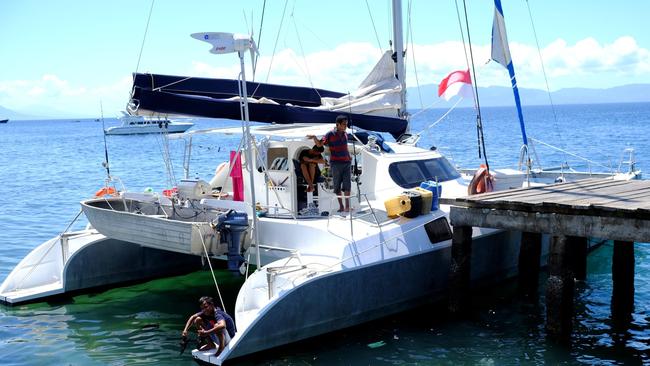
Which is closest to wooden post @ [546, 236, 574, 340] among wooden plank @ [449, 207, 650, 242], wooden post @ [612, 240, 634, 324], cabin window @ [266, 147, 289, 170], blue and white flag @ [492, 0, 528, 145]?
wooden plank @ [449, 207, 650, 242]

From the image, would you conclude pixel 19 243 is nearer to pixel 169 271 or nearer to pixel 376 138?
pixel 169 271

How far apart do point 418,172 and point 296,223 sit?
2876 millimetres

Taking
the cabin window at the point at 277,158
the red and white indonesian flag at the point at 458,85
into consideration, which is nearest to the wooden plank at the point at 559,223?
the cabin window at the point at 277,158

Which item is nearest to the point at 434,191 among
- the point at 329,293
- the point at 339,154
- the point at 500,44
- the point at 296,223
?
the point at 339,154

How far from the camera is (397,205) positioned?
36.7ft

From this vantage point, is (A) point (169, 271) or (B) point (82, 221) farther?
(B) point (82, 221)

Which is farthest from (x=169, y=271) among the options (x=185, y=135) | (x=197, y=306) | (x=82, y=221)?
(x=82, y=221)

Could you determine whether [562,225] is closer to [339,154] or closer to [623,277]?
[623,277]

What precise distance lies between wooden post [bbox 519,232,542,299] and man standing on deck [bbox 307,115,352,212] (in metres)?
3.23

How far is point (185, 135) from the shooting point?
12.6 metres

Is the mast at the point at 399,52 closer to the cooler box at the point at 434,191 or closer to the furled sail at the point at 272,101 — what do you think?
the furled sail at the point at 272,101

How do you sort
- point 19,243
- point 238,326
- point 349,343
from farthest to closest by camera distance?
1. point 19,243
2. point 349,343
3. point 238,326

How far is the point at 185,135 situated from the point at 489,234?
5.19 m

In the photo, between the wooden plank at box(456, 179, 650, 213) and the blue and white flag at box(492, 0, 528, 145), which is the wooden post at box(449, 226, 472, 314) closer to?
the wooden plank at box(456, 179, 650, 213)
